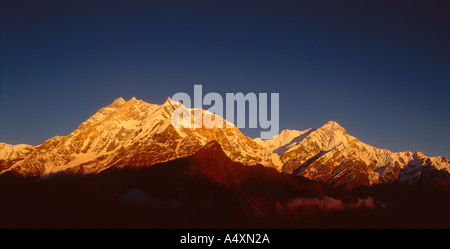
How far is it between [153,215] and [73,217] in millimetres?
28780

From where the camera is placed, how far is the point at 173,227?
193 meters
